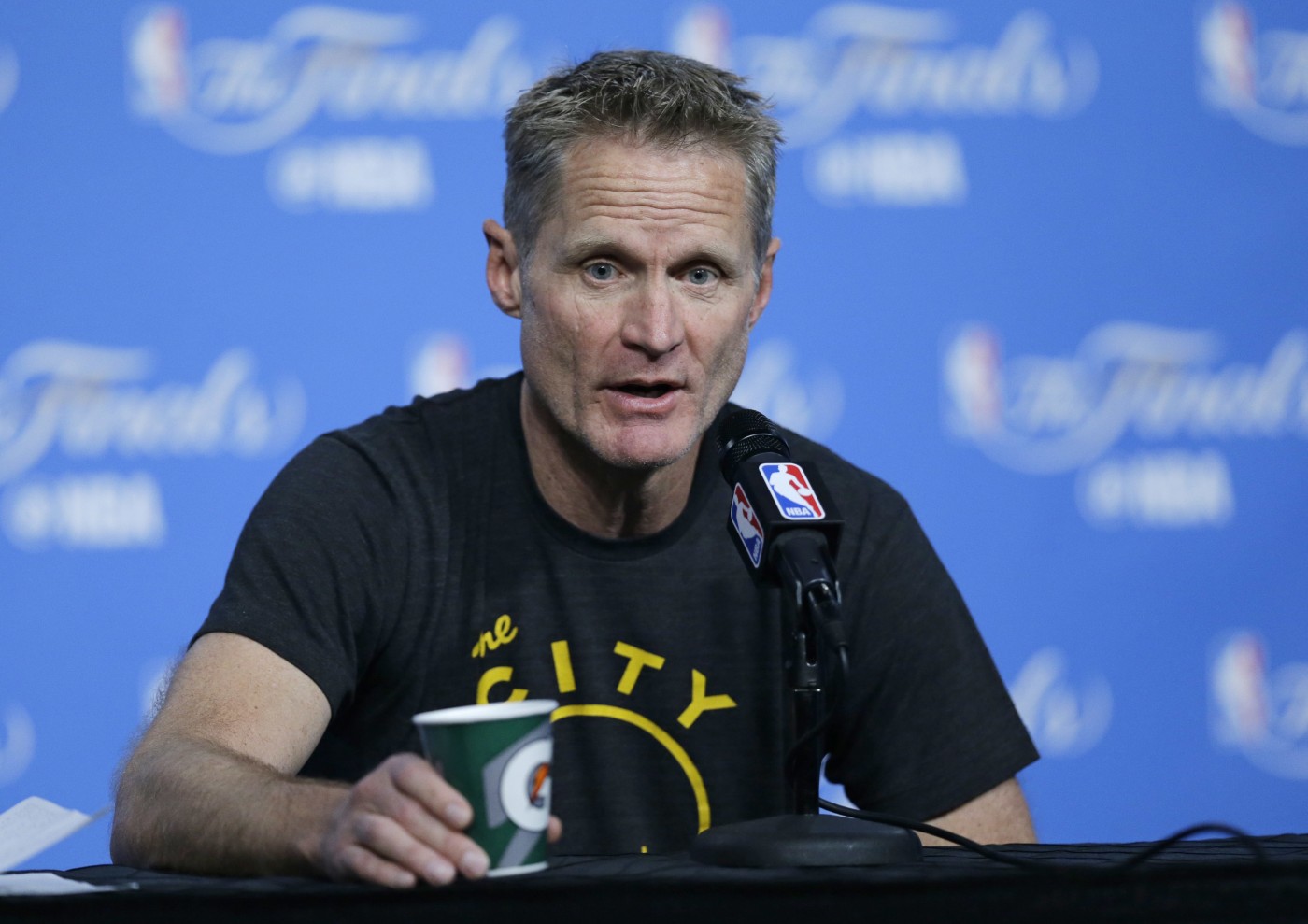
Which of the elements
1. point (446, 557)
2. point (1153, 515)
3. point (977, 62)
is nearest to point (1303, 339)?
point (1153, 515)

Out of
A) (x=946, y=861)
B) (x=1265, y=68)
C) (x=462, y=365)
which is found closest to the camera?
(x=946, y=861)

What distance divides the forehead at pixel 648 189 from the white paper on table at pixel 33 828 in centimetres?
91

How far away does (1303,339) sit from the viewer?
2760 mm

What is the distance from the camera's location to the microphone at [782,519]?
43.1 inches

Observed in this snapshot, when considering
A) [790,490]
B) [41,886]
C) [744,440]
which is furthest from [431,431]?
[41,886]

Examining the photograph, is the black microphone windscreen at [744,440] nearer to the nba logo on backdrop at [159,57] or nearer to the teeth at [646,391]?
the teeth at [646,391]

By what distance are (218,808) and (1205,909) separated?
2.48 ft

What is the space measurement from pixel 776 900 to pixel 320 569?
0.86m

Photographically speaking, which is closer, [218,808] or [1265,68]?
[218,808]

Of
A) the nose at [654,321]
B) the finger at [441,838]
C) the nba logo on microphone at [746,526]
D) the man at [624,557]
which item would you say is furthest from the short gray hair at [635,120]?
the finger at [441,838]

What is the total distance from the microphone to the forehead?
487 millimetres

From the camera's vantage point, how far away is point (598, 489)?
70.6 inches

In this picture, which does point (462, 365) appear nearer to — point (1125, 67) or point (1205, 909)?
point (1125, 67)

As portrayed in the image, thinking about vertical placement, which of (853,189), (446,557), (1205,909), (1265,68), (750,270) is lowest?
(1205,909)
